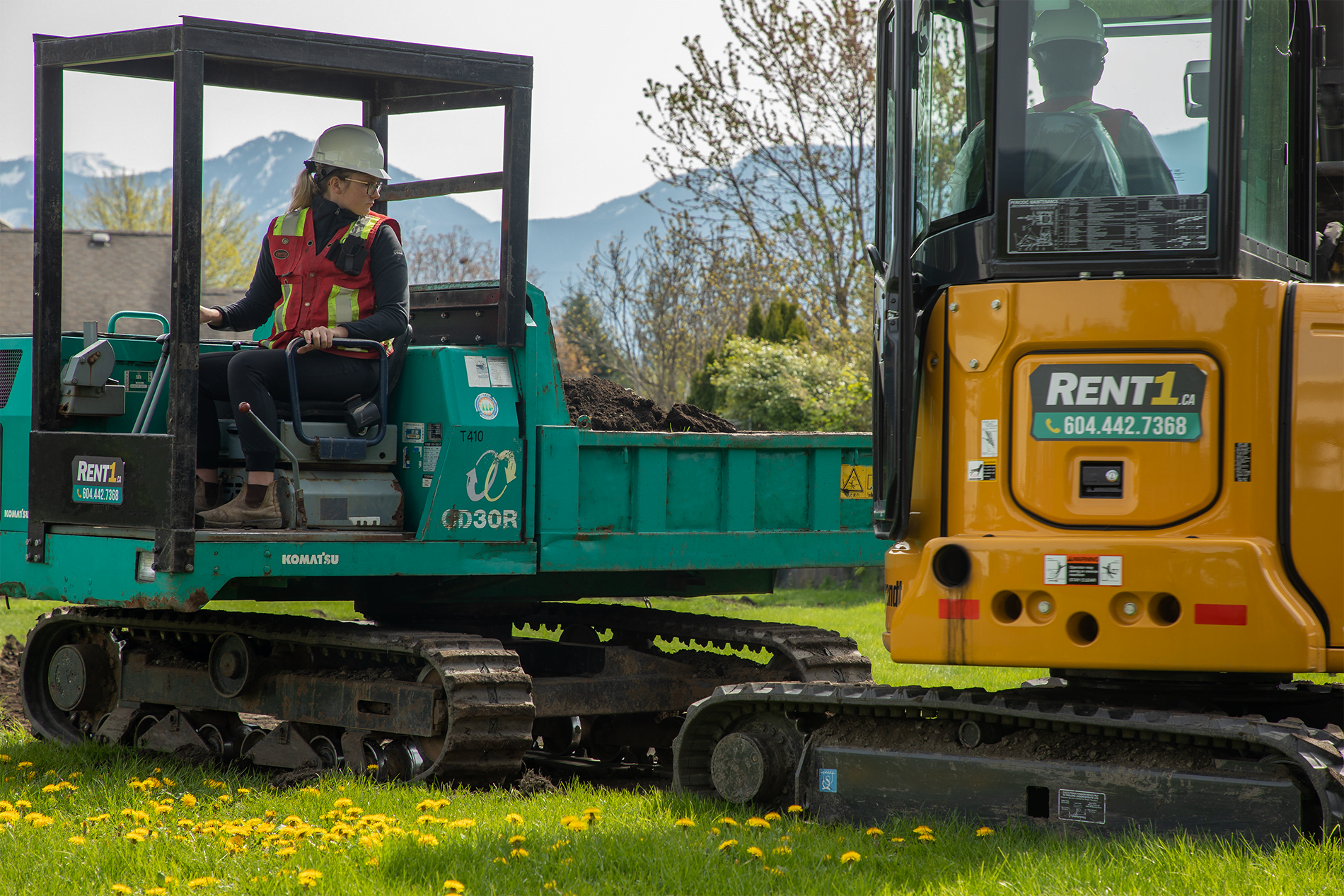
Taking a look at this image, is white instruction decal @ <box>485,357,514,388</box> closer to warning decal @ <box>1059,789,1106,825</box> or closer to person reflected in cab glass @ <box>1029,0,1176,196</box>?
person reflected in cab glass @ <box>1029,0,1176,196</box>

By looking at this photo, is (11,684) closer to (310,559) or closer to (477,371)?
(310,559)

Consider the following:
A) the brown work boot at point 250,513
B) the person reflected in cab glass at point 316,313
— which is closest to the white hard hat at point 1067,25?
the person reflected in cab glass at point 316,313

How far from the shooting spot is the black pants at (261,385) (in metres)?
6.11

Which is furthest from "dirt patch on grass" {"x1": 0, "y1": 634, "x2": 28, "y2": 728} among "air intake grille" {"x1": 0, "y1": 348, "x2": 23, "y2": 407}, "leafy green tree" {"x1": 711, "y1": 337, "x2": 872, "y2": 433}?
"leafy green tree" {"x1": 711, "y1": 337, "x2": 872, "y2": 433}

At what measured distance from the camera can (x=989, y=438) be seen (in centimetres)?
464

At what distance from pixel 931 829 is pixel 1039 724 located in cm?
50

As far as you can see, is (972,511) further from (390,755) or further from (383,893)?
(390,755)

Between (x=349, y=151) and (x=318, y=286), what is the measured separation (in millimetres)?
643

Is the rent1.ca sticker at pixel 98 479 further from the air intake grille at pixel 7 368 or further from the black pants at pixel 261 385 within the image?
the air intake grille at pixel 7 368

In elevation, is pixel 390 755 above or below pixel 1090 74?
below

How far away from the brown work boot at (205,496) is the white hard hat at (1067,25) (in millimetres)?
3888

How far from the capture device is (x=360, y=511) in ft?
20.7

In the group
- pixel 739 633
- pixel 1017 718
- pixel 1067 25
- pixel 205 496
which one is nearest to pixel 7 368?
pixel 205 496

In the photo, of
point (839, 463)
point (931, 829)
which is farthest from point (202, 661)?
point (931, 829)
